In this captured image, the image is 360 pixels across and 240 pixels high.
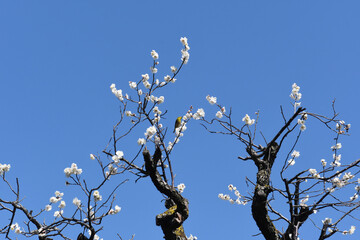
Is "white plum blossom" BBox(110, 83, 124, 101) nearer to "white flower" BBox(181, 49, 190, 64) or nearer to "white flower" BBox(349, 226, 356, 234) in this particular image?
"white flower" BBox(181, 49, 190, 64)

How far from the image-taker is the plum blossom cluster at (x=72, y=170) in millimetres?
4418

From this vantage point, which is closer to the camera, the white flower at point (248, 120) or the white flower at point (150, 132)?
the white flower at point (150, 132)

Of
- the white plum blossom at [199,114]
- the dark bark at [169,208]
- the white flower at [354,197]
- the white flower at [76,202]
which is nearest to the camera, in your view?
the dark bark at [169,208]

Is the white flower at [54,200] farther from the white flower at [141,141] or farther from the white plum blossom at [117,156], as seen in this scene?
the white flower at [141,141]

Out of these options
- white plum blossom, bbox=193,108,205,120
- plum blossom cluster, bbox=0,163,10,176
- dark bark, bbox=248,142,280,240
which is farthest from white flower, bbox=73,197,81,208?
dark bark, bbox=248,142,280,240

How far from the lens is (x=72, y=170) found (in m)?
4.43

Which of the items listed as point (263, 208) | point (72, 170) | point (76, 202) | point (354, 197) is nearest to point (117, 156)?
point (72, 170)

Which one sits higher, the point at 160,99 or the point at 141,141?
the point at 160,99

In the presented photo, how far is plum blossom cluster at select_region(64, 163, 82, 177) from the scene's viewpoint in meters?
4.42

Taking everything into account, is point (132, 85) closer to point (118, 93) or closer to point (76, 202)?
point (118, 93)

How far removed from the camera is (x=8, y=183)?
4965 mm

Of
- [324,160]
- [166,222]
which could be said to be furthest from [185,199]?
[324,160]

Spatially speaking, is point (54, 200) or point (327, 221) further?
point (54, 200)

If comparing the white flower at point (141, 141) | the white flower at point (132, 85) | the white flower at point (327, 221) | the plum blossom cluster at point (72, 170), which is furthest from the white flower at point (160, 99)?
the white flower at point (327, 221)
